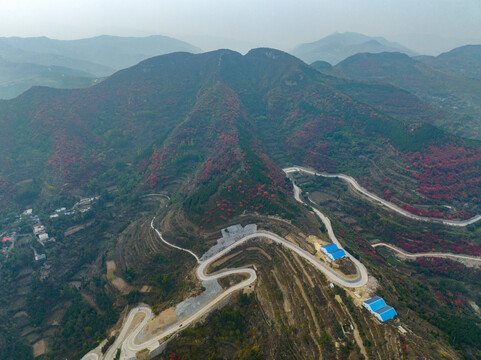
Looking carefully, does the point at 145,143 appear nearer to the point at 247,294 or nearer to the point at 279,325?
the point at 247,294

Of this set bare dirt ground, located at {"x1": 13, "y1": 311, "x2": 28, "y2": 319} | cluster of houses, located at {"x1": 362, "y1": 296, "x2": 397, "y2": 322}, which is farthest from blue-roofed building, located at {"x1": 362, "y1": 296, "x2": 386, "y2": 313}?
bare dirt ground, located at {"x1": 13, "y1": 311, "x2": 28, "y2": 319}

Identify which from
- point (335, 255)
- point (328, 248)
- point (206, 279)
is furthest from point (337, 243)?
point (206, 279)

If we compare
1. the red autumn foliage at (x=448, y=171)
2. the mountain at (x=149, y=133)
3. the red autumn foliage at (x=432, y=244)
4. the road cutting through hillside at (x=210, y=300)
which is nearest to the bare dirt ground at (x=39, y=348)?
the road cutting through hillside at (x=210, y=300)

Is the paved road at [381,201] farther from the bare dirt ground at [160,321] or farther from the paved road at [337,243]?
the bare dirt ground at [160,321]

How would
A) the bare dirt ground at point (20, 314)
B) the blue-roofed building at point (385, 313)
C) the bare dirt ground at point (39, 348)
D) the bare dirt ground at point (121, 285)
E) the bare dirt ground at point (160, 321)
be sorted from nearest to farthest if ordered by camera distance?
the blue-roofed building at point (385, 313)
the bare dirt ground at point (160, 321)
the bare dirt ground at point (39, 348)
the bare dirt ground at point (121, 285)
the bare dirt ground at point (20, 314)

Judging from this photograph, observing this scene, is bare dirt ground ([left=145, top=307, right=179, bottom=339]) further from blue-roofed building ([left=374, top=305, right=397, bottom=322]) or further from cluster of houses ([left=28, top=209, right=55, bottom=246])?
cluster of houses ([left=28, top=209, right=55, bottom=246])

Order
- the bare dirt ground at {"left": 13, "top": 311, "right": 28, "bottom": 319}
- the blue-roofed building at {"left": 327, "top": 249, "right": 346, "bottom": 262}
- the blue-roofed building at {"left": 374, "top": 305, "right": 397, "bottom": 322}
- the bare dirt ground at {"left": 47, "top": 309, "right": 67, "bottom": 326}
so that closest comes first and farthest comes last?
the blue-roofed building at {"left": 374, "top": 305, "right": 397, "bottom": 322}
the blue-roofed building at {"left": 327, "top": 249, "right": 346, "bottom": 262}
the bare dirt ground at {"left": 47, "top": 309, "right": 67, "bottom": 326}
the bare dirt ground at {"left": 13, "top": 311, "right": 28, "bottom": 319}

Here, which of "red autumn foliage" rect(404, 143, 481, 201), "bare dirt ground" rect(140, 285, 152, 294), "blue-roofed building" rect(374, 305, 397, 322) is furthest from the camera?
"red autumn foliage" rect(404, 143, 481, 201)

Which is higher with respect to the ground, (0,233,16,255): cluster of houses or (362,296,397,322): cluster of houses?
(362,296,397,322): cluster of houses

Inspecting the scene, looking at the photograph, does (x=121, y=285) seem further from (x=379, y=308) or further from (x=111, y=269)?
(x=379, y=308)
